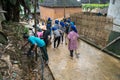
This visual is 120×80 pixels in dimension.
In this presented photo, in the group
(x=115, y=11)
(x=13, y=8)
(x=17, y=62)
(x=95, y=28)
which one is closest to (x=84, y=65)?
(x=17, y=62)

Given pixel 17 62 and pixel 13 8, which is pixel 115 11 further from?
pixel 17 62

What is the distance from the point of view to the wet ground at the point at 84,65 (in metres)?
7.08

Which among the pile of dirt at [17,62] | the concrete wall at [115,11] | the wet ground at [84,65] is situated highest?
the concrete wall at [115,11]

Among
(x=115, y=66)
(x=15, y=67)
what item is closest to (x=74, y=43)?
(x=115, y=66)

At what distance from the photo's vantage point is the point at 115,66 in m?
8.21

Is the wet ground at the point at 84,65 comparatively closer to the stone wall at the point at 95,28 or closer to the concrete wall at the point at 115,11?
the stone wall at the point at 95,28

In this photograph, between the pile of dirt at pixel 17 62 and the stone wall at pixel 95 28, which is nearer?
the pile of dirt at pixel 17 62

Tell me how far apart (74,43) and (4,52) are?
3.86m

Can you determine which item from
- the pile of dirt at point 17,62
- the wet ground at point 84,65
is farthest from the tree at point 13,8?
the wet ground at point 84,65

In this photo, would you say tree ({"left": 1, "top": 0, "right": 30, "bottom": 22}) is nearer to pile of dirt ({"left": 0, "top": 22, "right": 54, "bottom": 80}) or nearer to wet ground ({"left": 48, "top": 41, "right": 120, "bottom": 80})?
pile of dirt ({"left": 0, "top": 22, "right": 54, "bottom": 80})

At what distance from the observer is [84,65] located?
27.0 feet

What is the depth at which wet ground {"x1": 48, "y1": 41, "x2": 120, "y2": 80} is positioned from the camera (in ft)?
23.2

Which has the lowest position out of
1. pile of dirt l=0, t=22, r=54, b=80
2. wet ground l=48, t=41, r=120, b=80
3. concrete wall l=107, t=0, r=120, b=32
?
wet ground l=48, t=41, r=120, b=80

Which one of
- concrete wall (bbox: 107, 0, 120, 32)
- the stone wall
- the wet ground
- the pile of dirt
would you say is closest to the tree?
the pile of dirt
